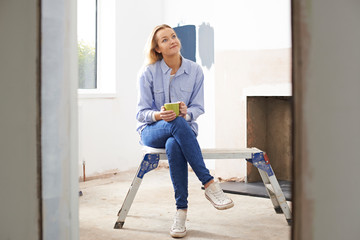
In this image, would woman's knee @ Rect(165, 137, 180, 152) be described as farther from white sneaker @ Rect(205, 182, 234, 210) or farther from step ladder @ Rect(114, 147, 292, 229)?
white sneaker @ Rect(205, 182, 234, 210)

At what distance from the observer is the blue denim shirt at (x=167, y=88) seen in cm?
260

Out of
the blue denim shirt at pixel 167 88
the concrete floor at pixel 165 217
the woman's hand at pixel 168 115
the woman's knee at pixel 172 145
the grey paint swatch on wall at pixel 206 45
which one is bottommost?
the concrete floor at pixel 165 217

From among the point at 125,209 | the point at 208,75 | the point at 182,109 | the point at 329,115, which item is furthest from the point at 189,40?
the point at 329,115

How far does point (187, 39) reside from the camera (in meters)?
4.23

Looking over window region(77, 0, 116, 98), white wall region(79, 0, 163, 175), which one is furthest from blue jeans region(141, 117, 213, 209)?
window region(77, 0, 116, 98)

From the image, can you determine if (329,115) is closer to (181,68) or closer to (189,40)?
(181,68)

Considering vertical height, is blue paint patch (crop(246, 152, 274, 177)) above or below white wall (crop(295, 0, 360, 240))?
below

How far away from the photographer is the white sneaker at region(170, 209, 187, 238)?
2250 millimetres

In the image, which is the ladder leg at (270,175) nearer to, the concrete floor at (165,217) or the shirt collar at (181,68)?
the concrete floor at (165,217)

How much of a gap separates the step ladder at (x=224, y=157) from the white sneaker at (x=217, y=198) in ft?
0.61

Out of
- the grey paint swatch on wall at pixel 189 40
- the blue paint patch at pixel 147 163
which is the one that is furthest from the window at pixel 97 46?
the blue paint patch at pixel 147 163

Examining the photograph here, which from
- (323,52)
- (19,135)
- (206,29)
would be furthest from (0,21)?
(206,29)

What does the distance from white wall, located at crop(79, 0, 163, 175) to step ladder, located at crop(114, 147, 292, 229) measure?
1.46m

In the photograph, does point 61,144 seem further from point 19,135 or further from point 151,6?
point 151,6
